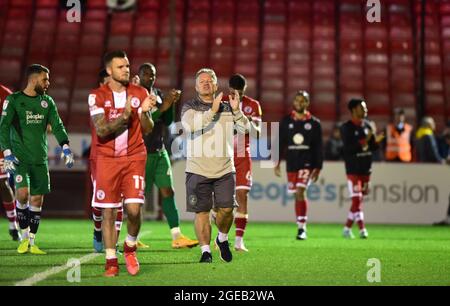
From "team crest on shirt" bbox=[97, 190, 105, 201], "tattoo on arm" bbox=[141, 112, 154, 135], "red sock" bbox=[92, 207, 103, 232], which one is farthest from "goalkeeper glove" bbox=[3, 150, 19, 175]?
"tattoo on arm" bbox=[141, 112, 154, 135]

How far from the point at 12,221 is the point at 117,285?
5.83 metres

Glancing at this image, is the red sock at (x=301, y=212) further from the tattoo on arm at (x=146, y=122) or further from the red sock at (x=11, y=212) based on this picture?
the tattoo on arm at (x=146, y=122)

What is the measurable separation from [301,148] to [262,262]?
486 centimetres

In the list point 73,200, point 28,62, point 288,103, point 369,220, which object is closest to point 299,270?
point 369,220

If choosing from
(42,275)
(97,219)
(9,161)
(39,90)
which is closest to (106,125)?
(42,275)

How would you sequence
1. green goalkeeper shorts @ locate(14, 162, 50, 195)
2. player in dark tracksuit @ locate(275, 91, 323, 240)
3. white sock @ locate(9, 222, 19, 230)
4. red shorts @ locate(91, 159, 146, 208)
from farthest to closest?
player in dark tracksuit @ locate(275, 91, 323, 240)
white sock @ locate(9, 222, 19, 230)
green goalkeeper shorts @ locate(14, 162, 50, 195)
red shorts @ locate(91, 159, 146, 208)

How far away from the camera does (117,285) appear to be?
297 inches

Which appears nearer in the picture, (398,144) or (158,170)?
(158,170)

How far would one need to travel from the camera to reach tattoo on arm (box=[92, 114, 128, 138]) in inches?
320

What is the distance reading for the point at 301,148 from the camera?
14.5 m

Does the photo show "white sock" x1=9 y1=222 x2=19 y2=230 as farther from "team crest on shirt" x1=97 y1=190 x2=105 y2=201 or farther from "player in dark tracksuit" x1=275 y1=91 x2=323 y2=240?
"team crest on shirt" x1=97 y1=190 x2=105 y2=201

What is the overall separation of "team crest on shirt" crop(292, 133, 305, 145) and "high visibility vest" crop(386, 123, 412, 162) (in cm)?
622

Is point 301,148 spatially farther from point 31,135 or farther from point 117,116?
point 117,116
